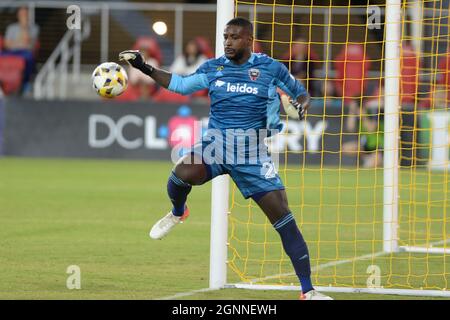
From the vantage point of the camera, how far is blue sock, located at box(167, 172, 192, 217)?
29.1 feet

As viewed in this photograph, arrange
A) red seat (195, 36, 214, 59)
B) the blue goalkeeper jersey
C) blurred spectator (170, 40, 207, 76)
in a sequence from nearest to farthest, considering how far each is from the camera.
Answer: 1. the blue goalkeeper jersey
2. blurred spectator (170, 40, 207, 76)
3. red seat (195, 36, 214, 59)

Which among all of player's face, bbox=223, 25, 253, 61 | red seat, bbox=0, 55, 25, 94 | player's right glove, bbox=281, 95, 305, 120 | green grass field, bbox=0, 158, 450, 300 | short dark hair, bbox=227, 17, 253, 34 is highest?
red seat, bbox=0, 55, 25, 94

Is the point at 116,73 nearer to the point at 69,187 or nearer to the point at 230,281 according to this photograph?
the point at 230,281

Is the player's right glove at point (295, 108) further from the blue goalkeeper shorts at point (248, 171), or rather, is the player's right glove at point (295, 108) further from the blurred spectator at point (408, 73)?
the blurred spectator at point (408, 73)

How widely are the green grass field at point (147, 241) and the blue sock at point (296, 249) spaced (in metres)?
0.43

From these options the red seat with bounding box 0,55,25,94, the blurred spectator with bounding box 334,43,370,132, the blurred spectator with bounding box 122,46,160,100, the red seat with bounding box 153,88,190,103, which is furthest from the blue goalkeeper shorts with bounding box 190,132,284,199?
the red seat with bounding box 0,55,25,94

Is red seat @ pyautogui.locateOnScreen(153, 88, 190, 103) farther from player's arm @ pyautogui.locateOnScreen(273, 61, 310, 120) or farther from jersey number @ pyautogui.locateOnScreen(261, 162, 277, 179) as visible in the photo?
jersey number @ pyautogui.locateOnScreen(261, 162, 277, 179)

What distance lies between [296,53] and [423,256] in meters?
11.6

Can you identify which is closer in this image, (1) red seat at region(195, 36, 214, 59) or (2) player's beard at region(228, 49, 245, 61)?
(2) player's beard at region(228, 49, 245, 61)

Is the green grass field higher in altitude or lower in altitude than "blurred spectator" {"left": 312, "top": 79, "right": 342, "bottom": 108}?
lower

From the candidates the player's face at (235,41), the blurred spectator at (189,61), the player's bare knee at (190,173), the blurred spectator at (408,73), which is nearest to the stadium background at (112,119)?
the blurred spectator at (408,73)

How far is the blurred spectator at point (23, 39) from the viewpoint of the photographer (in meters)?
24.8

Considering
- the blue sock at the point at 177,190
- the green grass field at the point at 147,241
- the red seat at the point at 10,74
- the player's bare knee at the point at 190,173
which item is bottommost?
the green grass field at the point at 147,241

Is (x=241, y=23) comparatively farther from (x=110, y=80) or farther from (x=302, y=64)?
(x=302, y=64)
